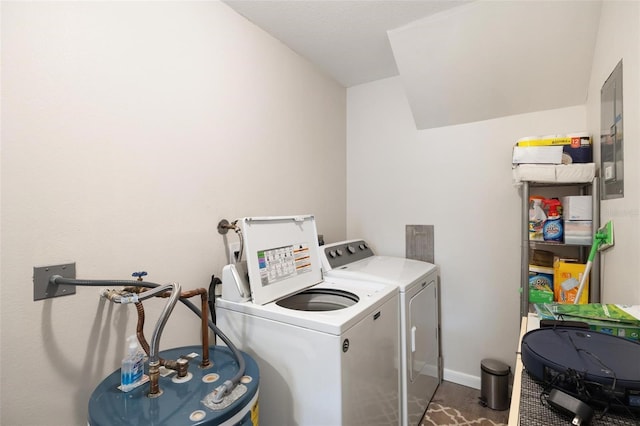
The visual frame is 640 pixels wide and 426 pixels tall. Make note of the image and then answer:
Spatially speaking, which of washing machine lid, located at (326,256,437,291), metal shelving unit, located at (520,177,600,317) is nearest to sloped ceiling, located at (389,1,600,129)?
metal shelving unit, located at (520,177,600,317)

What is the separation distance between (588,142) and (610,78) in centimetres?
45

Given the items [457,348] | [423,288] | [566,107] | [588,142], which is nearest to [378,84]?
[566,107]

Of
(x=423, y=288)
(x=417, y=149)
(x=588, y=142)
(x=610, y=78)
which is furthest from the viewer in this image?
(x=417, y=149)

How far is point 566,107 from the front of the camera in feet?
6.86

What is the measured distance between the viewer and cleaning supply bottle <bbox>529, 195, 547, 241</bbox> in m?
1.89

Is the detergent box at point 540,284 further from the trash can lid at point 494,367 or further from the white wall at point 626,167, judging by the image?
the trash can lid at point 494,367

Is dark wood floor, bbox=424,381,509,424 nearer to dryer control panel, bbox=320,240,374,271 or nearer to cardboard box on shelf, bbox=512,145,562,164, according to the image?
dryer control panel, bbox=320,240,374,271

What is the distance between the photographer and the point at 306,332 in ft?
4.17

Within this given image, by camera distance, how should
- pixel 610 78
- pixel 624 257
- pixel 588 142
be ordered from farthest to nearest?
pixel 588 142
pixel 610 78
pixel 624 257

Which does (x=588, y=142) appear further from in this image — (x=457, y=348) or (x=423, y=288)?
(x=457, y=348)

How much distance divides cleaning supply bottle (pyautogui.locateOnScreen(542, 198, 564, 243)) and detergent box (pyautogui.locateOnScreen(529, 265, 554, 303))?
0.68ft

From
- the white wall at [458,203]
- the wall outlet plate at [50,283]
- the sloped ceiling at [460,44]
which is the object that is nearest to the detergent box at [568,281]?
the white wall at [458,203]

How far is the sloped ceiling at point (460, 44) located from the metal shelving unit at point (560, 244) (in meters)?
0.61

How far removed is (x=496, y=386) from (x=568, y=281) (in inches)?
36.9
